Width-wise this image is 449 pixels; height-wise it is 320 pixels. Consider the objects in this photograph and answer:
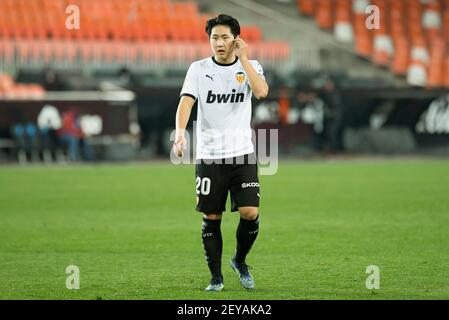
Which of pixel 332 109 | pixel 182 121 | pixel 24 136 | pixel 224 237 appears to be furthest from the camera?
pixel 332 109

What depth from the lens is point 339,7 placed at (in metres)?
35.2

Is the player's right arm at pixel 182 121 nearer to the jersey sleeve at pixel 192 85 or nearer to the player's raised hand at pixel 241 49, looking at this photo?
the jersey sleeve at pixel 192 85

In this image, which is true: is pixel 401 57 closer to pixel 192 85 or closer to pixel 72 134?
pixel 72 134

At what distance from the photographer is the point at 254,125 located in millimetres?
28891

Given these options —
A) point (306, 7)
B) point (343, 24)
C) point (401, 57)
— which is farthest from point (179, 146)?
point (306, 7)

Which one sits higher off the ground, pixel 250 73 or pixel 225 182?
A: pixel 250 73

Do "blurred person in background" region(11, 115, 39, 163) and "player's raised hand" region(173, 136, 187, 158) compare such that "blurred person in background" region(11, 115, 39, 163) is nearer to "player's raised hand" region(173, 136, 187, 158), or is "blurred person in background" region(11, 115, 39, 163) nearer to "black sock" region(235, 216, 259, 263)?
"black sock" region(235, 216, 259, 263)

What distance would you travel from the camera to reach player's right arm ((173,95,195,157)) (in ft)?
27.6

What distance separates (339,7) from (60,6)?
9.44 meters

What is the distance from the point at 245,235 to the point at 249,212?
0.28m

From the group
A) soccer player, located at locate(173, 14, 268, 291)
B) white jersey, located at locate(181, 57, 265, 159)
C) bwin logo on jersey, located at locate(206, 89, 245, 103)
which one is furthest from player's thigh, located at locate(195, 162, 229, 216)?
bwin logo on jersey, located at locate(206, 89, 245, 103)

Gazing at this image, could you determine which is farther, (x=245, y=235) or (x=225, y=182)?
(x=245, y=235)

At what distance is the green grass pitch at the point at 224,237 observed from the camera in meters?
8.94
